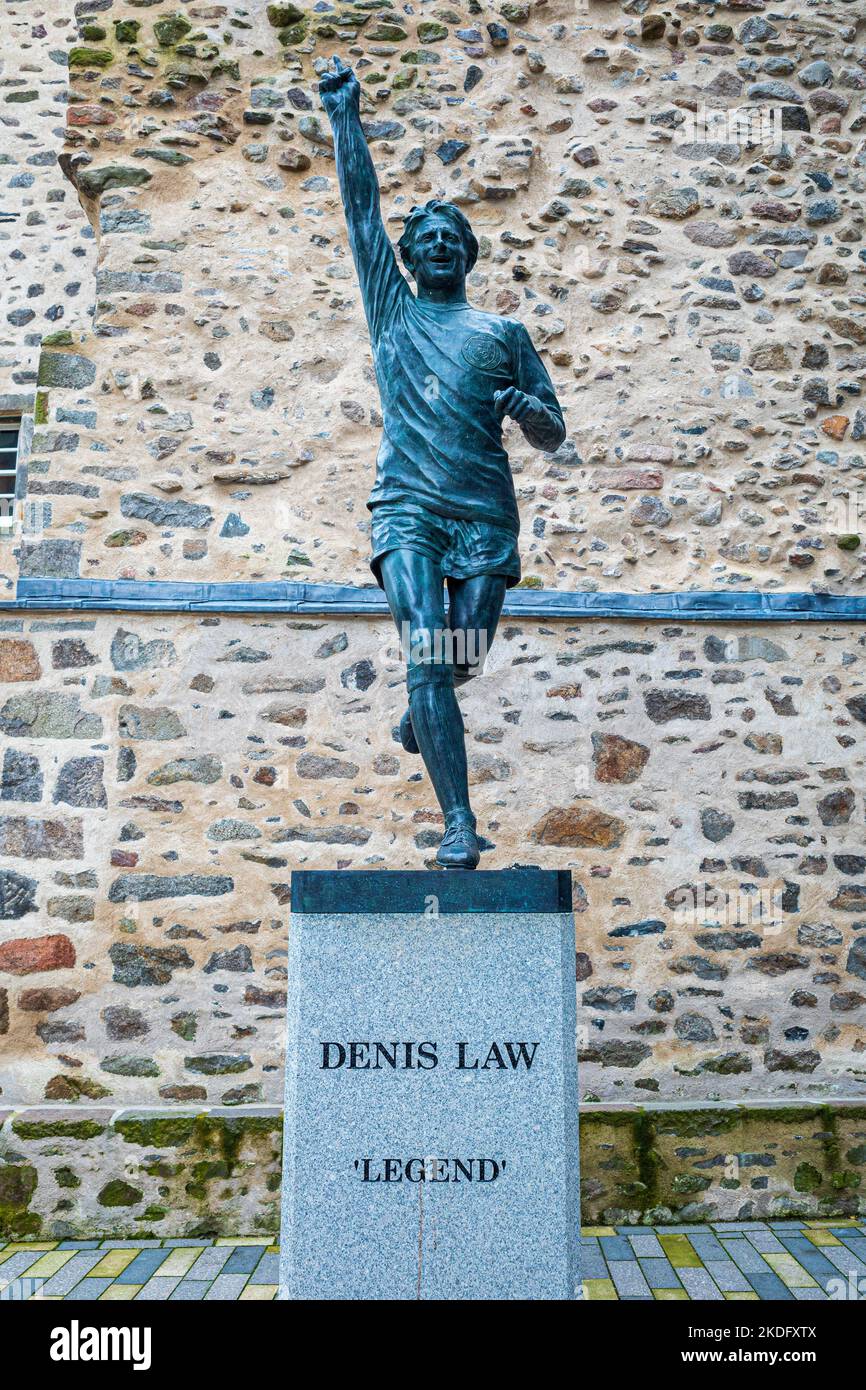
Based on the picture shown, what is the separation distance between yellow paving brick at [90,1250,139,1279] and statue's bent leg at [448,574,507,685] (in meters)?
2.60

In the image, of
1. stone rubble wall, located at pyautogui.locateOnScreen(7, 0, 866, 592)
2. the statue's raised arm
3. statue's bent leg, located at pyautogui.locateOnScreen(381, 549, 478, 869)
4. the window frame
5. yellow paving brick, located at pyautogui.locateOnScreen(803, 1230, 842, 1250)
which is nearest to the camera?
statue's bent leg, located at pyautogui.locateOnScreen(381, 549, 478, 869)

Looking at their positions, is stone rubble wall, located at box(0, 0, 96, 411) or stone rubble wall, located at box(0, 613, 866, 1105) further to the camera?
stone rubble wall, located at box(0, 0, 96, 411)

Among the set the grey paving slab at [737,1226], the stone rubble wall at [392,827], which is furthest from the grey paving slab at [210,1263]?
the grey paving slab at [737,1226]

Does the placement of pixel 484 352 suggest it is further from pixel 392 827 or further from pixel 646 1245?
pixel 646 1245

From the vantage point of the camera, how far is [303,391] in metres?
5.66

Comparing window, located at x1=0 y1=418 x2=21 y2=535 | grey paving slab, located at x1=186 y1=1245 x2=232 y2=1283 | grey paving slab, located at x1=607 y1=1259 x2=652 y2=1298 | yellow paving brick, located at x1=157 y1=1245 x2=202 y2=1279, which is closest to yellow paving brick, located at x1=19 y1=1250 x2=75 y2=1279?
yellow paving brick, located at x1=157 y1=1245 x2=202 y2=1279

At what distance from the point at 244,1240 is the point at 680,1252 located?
1.68 metres

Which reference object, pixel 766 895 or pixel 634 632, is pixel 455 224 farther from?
pixel 766 895

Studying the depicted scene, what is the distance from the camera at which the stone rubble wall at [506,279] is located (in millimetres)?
5543

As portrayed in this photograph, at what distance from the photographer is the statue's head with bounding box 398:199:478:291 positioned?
3.26 meters

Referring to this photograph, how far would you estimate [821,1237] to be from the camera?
446 centimetres

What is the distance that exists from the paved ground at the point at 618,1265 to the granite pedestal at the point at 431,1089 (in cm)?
145

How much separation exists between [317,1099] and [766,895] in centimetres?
311

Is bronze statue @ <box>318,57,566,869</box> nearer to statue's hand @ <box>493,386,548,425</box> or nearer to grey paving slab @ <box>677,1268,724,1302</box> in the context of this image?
statue's hand @ <box>493,386,548,425</box>
